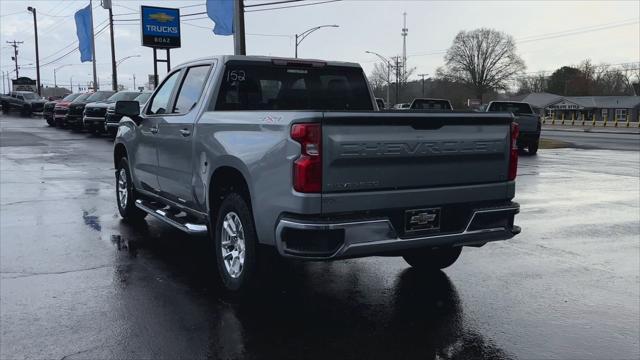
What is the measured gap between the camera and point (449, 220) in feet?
15.0

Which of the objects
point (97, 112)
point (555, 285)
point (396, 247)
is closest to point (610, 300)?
point (555, 285)

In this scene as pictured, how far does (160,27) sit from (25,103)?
933 inches

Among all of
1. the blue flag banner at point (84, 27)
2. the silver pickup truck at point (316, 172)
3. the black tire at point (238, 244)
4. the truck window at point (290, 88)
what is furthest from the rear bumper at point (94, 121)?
the black tire at point (238, 244)

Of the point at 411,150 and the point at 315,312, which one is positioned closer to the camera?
the point at 411,150

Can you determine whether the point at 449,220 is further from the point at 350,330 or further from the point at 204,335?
the point at 204,335

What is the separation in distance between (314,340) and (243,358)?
21.6 inches

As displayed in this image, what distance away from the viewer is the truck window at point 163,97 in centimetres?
654

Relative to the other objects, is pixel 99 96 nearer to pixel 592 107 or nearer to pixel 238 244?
pixel 238 244

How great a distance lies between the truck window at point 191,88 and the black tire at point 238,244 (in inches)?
52.7

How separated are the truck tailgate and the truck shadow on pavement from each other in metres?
1.04

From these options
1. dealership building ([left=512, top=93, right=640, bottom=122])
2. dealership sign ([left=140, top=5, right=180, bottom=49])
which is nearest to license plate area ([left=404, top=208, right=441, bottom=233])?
dealership sign ([left=140, top=5, right=180, bottom=49])

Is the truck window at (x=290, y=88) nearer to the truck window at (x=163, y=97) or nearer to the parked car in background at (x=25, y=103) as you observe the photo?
the truck window at (x=163, y=97)

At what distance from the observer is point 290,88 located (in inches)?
236

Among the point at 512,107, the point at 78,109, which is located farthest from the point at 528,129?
the point at 78,109
